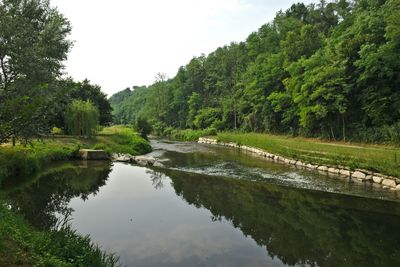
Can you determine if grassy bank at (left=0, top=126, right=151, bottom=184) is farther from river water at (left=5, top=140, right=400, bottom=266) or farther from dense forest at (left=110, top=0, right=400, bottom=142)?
dense forest at (left=110, top=0, right=400, bottom=142)

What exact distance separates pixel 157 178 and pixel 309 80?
25326mm

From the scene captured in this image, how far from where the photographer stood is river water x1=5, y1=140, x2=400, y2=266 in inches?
440

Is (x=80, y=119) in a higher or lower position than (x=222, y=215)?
higher

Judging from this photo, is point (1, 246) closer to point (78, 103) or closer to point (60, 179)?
point (60, 179)

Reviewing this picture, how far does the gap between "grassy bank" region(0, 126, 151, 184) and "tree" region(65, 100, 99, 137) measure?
1.75 m

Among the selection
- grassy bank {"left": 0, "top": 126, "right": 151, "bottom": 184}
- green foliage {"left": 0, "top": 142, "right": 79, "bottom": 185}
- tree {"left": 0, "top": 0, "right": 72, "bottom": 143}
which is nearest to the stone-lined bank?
grassy bank {"left": 0, "top": 126, "right": 151, "bottom": 184}

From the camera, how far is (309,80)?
40.8 meters

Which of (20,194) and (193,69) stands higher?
(193,69)

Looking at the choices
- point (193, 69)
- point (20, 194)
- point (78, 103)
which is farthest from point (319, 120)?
point (193, 69)

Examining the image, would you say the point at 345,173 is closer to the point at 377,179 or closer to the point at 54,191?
the point at 377,179

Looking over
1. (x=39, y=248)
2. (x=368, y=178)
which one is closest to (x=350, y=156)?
(x=368, y=178)

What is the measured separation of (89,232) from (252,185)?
1161 centimetres

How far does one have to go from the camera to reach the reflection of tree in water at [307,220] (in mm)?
11180

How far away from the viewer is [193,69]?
10212cm
